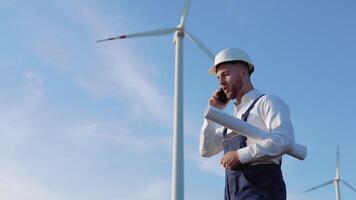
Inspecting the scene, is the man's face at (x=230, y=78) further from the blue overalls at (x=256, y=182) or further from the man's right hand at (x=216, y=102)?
the blue overalls at (x=256, y=182)

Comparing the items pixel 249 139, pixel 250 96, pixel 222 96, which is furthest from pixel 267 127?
pixel 222 96

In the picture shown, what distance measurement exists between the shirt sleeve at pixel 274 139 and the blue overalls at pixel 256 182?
0.18m

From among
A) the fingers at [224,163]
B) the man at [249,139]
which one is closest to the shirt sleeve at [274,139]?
the man at [249,139]

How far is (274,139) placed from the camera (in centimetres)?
546

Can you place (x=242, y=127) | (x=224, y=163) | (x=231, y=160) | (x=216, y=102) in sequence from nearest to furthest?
1. (x=242, y=127)
2. (x=231, y=160)
3. (x=224, y=163)
4. (x=216, y=102)

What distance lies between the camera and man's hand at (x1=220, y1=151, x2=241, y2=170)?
5.55m

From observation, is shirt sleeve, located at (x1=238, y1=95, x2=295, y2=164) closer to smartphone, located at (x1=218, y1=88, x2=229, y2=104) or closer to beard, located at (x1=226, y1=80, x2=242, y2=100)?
beard, located at (x1=226, y1=80, x2=242, y2=100)

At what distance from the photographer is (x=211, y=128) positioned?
6539 millimetres

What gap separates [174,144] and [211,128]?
17.3m

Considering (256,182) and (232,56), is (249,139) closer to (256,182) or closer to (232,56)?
(256,182)

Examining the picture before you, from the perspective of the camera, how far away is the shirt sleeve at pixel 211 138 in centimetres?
652

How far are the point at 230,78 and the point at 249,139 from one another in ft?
2.31

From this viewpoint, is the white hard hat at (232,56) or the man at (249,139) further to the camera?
the white hard hat at (232,56)

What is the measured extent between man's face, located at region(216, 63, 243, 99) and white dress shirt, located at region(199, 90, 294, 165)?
0.13 meters
